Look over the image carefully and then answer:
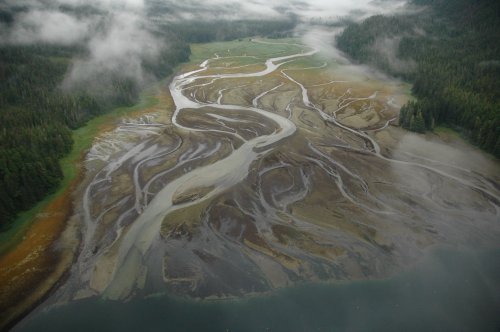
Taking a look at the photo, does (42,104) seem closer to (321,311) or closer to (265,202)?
(265,202)

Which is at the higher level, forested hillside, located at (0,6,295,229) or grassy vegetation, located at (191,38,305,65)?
forested hillside, located at (0,6,295,229)

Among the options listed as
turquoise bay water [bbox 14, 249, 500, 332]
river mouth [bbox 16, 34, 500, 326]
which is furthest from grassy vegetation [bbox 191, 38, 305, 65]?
turquoise bay water [bbox 14, 249, 500, 332]

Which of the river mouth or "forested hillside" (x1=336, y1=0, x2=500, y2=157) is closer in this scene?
the river mouth

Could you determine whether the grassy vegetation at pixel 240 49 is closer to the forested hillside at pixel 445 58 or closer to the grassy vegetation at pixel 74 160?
the forested hillside at pixel 445 58

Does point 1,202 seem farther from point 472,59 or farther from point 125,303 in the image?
point 472,59

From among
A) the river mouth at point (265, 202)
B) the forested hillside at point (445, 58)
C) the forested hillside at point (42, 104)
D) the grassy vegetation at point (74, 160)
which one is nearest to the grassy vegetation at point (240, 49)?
the forested hillside at point (42, 104)

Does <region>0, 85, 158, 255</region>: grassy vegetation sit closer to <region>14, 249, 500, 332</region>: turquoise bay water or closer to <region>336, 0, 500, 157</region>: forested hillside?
<region>14, 249, 500, 332</region>: turquoise bay water
